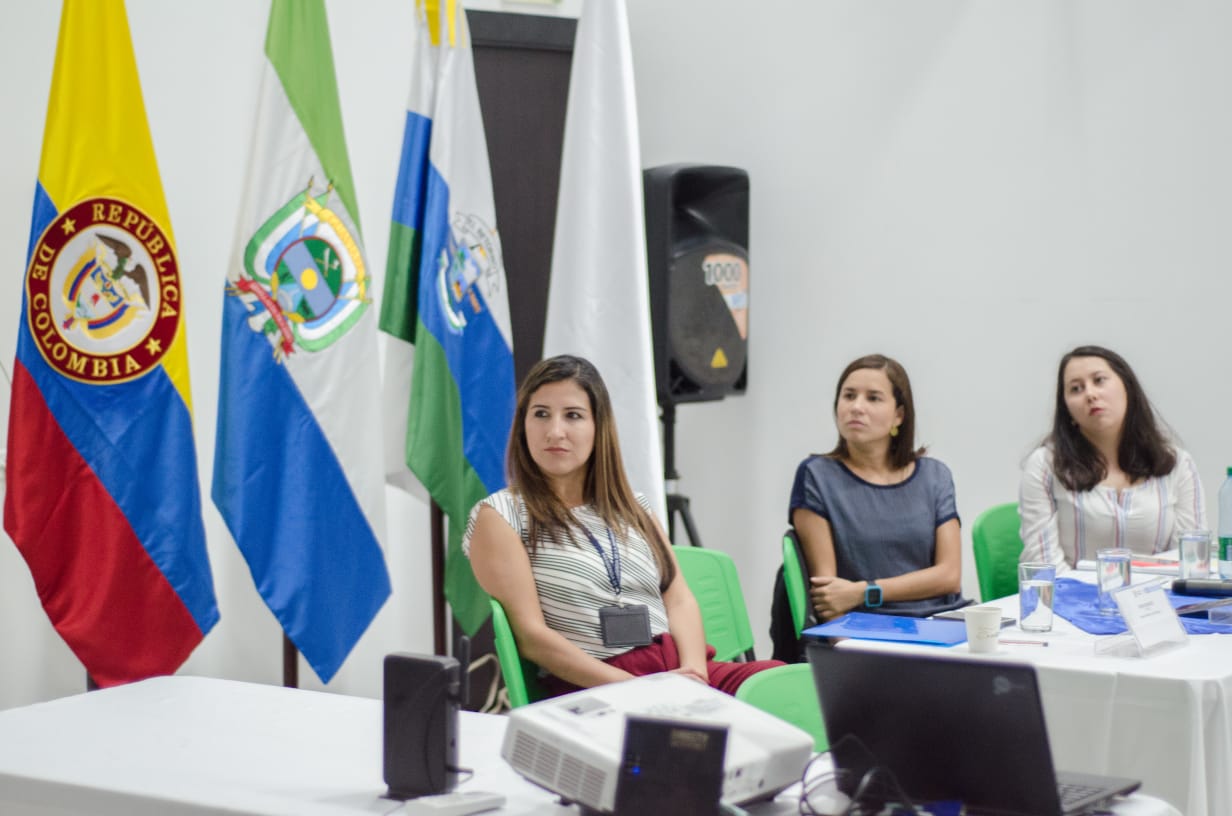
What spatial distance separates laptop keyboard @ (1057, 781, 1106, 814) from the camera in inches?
58.1

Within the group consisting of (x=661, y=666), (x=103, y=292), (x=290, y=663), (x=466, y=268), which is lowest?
(x=290, y=663)

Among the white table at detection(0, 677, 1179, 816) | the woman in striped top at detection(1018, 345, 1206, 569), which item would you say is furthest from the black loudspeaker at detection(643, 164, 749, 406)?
the white table at detection(0, 677, 1179, 816)

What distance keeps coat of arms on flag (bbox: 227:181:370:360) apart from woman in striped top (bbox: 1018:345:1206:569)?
5.78ft

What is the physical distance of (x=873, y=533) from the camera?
3225mm

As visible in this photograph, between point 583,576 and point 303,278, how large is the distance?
113cm

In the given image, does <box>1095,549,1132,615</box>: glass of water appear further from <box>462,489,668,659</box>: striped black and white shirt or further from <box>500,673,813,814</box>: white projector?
<box>500,673,813,814</box>: white projector

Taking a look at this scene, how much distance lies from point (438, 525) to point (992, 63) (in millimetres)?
2279

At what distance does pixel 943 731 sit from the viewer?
143 centimetres

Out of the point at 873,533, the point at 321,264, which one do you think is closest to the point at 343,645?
the point at 321,264

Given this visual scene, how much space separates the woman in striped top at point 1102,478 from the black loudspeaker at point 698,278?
116 cm

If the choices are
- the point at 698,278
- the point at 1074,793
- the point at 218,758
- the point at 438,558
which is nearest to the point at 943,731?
the point at 1074,793

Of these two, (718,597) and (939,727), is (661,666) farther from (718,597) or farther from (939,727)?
(939,727)

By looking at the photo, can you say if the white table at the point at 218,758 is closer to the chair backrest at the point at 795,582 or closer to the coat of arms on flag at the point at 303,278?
the coat of arms on flag at the point at 303,278

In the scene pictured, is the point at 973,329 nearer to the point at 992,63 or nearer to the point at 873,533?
the point at 992,63
